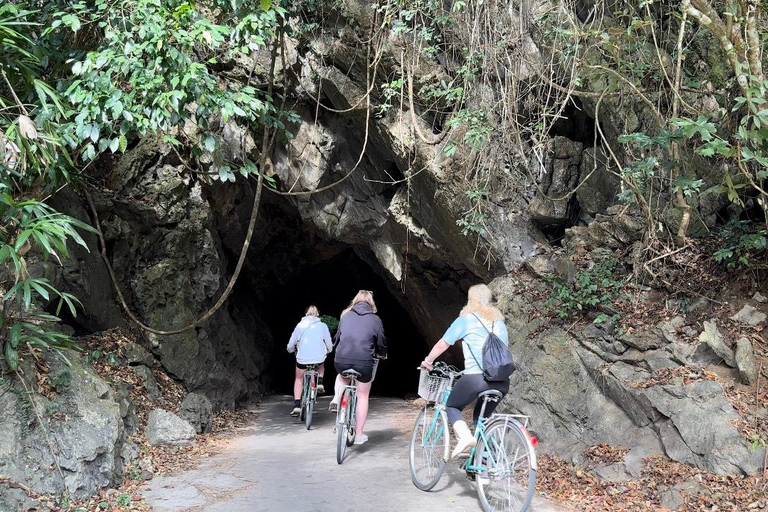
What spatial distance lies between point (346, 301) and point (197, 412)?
11093 mm

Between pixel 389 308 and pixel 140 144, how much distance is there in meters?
10.1

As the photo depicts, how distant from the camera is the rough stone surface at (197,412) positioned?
679cm

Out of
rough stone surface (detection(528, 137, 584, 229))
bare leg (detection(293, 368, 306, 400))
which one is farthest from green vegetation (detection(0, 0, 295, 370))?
rough stone surface (detection(528, 137, 584, 229))

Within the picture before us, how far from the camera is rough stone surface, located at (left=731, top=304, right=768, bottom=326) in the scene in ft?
16.5

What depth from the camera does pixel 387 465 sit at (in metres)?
5.18

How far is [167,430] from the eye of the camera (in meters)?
5.84

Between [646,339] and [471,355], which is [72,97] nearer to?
[471,355]

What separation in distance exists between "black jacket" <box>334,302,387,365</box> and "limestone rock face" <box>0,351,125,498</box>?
2101 mm

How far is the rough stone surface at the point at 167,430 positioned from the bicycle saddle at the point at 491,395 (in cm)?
349

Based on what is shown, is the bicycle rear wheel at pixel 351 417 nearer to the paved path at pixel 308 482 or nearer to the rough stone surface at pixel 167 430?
the paved path at pixel 308 482

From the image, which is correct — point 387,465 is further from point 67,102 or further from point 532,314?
point 67,102

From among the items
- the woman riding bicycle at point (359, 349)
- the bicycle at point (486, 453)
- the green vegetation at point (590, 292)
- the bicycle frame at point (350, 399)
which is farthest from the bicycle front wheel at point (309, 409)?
the green vegetation at point (590, 292)

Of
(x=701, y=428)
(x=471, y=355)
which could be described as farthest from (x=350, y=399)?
(x=701, y=428)

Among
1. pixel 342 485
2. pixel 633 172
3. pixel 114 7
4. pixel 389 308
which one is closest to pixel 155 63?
pixel 114 7
